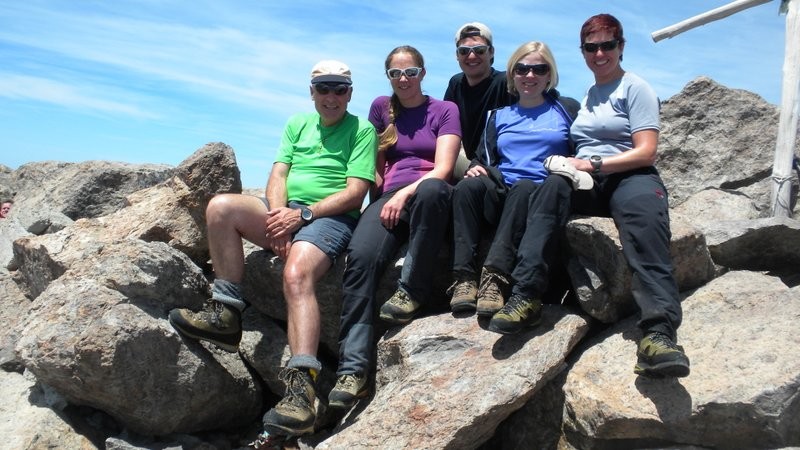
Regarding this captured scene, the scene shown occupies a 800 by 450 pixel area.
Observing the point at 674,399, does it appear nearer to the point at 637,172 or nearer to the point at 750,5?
the point at 637,172

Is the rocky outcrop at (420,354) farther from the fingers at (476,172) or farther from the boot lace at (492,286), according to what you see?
the fingers at (476,172)

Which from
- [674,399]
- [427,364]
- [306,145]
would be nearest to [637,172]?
[674,399]

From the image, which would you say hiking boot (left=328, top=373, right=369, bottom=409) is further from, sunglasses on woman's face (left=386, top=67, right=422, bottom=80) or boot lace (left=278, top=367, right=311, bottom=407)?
sunglasses on woman's face (left=386, top=67, right=422, bottom=80)

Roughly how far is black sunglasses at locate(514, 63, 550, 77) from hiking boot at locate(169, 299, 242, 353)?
3.71 meters

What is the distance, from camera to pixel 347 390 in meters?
6.77

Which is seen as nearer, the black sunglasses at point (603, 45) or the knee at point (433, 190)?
the black sunglasses at point (603, 45)

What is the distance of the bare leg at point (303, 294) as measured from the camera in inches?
274

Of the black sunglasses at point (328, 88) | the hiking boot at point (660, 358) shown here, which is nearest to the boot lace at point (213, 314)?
the black sunglasses at point (328, 88)

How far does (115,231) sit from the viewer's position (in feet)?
29.6

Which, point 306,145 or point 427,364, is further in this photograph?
point 306,145

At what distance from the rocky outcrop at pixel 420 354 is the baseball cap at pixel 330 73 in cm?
172

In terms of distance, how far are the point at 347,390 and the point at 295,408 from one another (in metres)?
0.49

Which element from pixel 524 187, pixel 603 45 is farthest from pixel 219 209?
pixel 603 45

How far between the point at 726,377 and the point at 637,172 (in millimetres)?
1912
